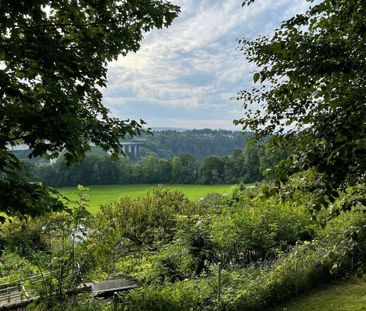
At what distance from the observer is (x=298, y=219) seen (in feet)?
44.3

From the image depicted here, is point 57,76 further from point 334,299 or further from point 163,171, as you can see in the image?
point 163,171

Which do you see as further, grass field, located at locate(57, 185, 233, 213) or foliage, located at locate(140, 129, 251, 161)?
foliage, located at locate(140, 129, 251, 161)

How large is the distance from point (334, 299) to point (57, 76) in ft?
26.9

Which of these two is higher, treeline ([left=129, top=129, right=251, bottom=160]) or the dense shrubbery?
treeline ([left=129, top=129, right=251, bottom=160])

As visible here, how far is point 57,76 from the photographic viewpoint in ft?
11.6

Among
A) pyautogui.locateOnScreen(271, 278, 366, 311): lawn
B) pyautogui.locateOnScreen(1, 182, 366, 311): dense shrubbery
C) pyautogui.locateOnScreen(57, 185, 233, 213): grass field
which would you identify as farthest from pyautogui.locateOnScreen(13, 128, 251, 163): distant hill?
pyautogui.locateOnScreen(271, 278, 366, 311): lawn

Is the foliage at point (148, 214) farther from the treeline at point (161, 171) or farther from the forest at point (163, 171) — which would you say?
the treeline at point (161, 171)

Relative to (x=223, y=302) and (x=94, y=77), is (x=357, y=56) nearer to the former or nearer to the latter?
(x=94, y=77)

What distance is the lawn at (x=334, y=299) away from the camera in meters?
8.52

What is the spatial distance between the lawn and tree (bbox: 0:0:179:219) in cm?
655

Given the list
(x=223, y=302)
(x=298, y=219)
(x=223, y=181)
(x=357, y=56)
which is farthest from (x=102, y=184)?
(x=357, y=56)

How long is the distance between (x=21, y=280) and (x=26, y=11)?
4.25 meters

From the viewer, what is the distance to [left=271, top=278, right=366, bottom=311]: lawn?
8.52 metres

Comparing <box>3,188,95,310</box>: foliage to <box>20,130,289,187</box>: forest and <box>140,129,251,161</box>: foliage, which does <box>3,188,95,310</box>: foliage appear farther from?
<box>140,129,251,161</box>: foliage
